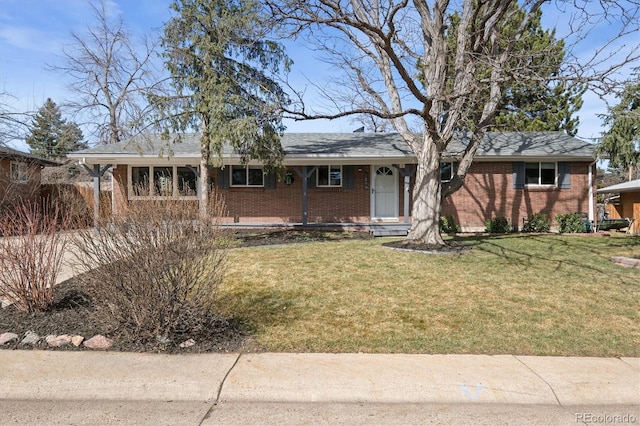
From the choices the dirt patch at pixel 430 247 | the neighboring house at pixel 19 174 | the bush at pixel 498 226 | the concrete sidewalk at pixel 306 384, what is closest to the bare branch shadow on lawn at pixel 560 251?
the dirt patch at pixel 430 247

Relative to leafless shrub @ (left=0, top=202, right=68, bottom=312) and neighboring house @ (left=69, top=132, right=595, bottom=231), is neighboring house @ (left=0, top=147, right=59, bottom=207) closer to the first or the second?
neighboring house @ (left=69, top=132, right=595, bottom=231)

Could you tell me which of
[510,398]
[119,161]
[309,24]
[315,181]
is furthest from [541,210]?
[119,161]

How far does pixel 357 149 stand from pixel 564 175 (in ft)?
26.9

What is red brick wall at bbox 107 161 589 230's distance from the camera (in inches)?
668

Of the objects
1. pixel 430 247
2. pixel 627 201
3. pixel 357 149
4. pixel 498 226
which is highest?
pixel 357 149

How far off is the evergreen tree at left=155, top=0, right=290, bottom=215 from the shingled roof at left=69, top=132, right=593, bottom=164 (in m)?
1.74

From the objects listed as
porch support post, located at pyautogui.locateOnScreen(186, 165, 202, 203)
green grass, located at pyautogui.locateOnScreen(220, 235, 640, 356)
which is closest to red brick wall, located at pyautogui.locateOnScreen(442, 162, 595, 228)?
green grass, located at pyautogui.locateOnScreen(220, 235, 640, 356)

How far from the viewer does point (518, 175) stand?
1683cm

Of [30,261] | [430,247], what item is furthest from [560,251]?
[30,261]

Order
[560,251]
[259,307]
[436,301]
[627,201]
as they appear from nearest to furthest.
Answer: [259,307], [436,301], [560,251], [627,201]

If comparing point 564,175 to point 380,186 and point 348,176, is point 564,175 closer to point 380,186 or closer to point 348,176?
point 380,186

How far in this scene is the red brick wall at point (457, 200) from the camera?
1697cm

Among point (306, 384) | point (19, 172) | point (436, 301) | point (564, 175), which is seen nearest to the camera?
point (306, 384)

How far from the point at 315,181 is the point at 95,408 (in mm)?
13851
